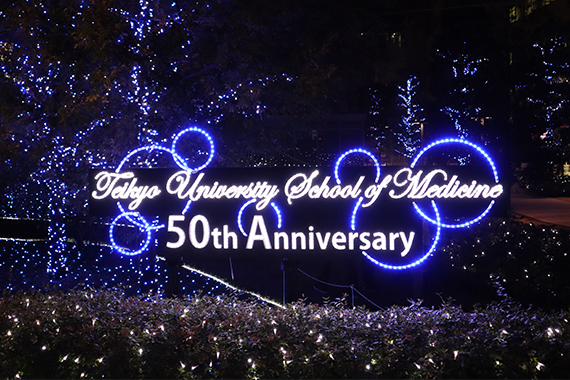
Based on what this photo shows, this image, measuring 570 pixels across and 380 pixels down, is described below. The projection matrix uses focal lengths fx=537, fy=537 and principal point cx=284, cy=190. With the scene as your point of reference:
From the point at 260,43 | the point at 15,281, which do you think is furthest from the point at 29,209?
the point at 260,43

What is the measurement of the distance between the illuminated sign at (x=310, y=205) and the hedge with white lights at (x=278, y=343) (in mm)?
961

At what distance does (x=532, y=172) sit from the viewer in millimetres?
22250

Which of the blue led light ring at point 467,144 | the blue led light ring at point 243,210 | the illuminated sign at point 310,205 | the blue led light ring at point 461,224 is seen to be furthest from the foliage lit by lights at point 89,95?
the blue led light ring at point 467,144

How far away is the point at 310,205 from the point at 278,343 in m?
1.97

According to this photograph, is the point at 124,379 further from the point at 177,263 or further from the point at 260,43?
the point at 260,43

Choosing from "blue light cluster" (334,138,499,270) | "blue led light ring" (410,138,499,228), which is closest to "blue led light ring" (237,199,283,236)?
"blue light cluster" (334,138,499,270)

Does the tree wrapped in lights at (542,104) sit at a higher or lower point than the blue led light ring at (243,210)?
higher

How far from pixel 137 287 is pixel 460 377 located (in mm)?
7308

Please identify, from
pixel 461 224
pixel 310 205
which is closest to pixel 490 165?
pixel 461 224

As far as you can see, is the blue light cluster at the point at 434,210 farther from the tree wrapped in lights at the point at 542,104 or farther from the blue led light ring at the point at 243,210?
the tree wrapped in lights at the point at 542,104

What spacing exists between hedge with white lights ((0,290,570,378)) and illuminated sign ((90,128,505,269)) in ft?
3.15

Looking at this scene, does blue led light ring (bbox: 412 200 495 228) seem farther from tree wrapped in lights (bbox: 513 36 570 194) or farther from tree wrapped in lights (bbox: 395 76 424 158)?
tree wrapped in lights (bbox: 395 76 424 158)

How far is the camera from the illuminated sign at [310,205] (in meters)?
6.29

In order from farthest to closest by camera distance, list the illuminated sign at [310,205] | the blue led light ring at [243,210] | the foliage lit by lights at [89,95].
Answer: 1. the foliage lit by lights at [89,95]
2. the blue led light ring at [243,210]
3. the illuminated sign at [310,205]
